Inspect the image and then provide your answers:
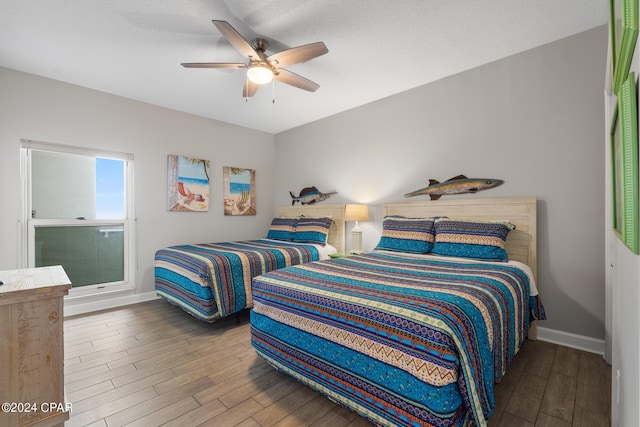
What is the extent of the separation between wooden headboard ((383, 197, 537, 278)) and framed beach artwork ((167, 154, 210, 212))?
3216 mm

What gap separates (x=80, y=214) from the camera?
3381 mm

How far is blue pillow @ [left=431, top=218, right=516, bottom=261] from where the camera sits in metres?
2.41

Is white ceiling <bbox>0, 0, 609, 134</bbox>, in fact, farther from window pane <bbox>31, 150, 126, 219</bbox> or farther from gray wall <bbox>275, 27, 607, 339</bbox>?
window pane <bbox>31, 150, 126, 219</bbox>

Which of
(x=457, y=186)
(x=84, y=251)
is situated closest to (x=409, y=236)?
(x=457, y=186)

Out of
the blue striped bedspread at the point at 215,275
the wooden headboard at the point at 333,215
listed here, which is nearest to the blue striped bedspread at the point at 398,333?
the blue striped bedspread at the point at 215,275

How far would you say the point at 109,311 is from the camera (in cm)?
334

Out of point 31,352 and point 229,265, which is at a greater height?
point 229,265

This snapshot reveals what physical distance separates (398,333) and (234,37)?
83.8 inches

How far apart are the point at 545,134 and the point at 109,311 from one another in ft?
15.8

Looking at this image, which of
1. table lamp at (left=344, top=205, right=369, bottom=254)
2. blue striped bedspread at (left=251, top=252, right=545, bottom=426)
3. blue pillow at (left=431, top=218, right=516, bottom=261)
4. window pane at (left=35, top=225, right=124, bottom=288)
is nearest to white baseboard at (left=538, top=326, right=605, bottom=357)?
blue striped bedspread at (left=251, top=252, right=545, bottom=426)

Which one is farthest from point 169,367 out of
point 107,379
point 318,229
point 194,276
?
point 318,229

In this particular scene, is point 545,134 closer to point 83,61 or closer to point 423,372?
point 423,372

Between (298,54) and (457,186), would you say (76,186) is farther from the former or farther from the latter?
(457,186)

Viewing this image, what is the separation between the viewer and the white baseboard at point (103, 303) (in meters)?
3.21
